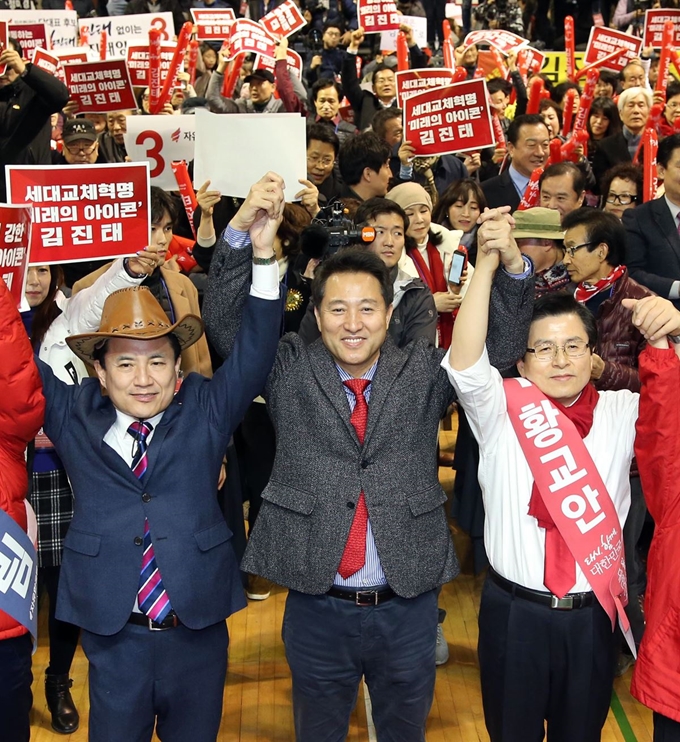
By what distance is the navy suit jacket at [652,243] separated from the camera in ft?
14.3

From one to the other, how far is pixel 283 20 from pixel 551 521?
6.15 m

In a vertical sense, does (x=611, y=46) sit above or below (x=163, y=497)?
above

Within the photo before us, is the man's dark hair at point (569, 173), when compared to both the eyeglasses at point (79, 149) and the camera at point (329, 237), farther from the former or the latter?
the eyeglasses at point (79, 149)

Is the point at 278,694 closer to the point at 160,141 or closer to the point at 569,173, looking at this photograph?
the point at 569,173

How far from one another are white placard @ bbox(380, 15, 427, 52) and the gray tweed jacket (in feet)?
20.7

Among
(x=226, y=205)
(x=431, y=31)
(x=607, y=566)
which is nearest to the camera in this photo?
(x=607, y=566)

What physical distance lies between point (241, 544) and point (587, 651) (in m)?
1.74

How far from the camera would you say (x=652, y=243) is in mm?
4375

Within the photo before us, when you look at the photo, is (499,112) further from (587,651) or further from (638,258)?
(587,651)

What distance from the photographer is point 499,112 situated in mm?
6961

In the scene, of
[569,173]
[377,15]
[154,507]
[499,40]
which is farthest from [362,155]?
[499,40]

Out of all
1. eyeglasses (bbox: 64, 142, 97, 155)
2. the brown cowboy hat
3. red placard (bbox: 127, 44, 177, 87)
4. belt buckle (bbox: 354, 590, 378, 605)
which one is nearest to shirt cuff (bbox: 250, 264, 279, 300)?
the brown cowboy hat

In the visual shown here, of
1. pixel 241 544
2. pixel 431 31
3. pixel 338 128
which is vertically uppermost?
pixel 431 31

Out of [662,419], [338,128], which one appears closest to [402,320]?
[662,419]
